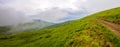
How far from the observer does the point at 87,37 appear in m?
84.1

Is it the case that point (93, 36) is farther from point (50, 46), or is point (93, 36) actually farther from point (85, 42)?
point (50, 46)

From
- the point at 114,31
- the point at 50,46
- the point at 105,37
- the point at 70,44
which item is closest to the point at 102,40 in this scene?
the point at 105,37

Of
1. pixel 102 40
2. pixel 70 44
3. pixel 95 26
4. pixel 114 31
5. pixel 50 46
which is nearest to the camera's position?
pixel 102 40

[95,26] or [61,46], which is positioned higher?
[95,26]

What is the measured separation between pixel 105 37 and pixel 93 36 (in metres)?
6.33

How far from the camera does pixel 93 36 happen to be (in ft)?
273

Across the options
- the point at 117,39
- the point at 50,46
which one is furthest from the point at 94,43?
the point at 50,46

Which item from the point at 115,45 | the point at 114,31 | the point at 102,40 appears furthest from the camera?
the point at 114,31

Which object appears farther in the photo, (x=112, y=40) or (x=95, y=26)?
(x=95, y=26)

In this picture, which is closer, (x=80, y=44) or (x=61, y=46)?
(x=80, y=44)

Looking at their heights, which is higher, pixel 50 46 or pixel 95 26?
pixel 95 26

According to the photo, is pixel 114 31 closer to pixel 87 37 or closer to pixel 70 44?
pixel 87 37

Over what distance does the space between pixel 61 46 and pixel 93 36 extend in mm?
20285

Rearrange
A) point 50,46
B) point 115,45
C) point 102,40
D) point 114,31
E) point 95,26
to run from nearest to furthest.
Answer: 1. point 115,45
2. point 102,40
3. point 114,31
4. point 95,26
5. point 50,46
